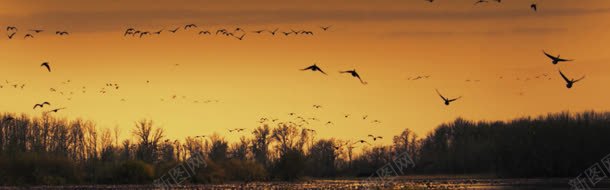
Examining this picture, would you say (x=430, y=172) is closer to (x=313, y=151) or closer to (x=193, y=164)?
(x=313, y=151)

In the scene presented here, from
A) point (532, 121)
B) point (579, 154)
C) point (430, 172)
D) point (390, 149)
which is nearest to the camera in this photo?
point (579, 154)

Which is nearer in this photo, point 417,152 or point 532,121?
point 532,121

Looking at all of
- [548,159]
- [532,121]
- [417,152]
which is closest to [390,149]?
[417,152]

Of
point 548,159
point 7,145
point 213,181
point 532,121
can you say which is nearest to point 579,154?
point 548,159

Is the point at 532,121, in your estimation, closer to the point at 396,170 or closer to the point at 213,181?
the point at 396,170

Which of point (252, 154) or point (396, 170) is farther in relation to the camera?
point (252, 154)

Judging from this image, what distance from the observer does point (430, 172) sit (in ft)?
483

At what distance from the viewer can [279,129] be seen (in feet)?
507

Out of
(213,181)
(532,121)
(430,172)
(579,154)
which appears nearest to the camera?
(213,181)

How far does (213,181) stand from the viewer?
386 feet

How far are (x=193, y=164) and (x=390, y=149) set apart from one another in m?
61.7

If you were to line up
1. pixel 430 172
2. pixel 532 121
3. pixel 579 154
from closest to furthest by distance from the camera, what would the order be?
1. pixel 579 154
2. pixel 532 121
3. pixel 430 172

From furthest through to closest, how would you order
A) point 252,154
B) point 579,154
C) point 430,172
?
point 252,154
point 430,172
point 579,154

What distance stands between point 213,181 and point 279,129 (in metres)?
37.6
